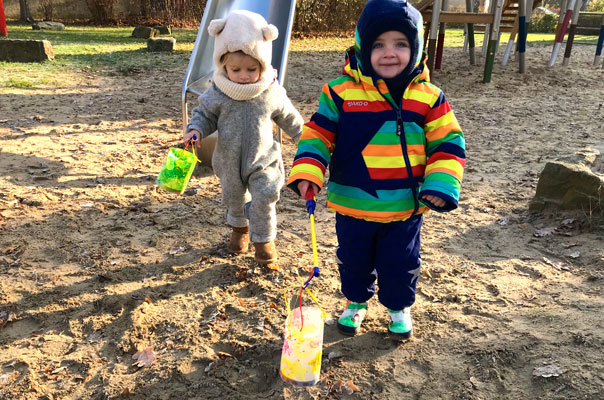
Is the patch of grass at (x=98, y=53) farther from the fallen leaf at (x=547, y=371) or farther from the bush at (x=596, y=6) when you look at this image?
the bush at (x=596, y=6)

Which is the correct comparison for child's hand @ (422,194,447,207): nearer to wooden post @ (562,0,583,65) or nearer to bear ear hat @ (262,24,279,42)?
bear ear hat @ (262,24,279,42)

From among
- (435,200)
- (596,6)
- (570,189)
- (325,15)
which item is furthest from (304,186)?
(596,6)

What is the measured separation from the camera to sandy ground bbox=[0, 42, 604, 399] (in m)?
2.51

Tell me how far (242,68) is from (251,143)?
1.52 feet

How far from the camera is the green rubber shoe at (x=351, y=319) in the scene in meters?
2.84

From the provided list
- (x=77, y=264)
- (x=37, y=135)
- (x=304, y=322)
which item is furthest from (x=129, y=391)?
(x=37, y=135)

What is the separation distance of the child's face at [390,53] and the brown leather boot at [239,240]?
1.71m

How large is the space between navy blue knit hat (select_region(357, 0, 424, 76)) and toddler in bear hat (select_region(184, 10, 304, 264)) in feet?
3.05

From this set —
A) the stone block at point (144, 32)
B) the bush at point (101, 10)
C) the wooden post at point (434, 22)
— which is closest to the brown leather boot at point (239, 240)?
the wooden post at point (434, 22)

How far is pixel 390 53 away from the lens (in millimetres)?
2287

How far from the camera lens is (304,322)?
90.1 inches

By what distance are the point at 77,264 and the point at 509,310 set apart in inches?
111

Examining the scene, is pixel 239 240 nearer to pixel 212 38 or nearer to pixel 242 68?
pixel 242 68

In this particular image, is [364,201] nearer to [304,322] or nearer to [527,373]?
[304,322]
